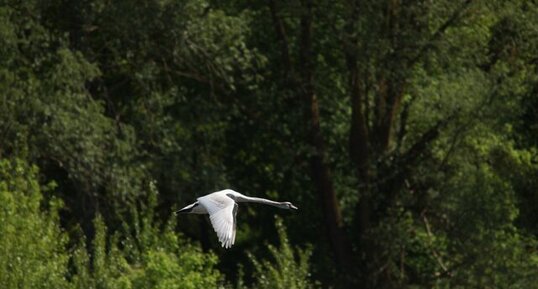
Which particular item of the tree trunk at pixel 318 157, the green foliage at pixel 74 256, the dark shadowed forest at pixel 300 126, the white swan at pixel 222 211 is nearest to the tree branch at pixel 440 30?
the dark shadowed forest at pixel 300 126

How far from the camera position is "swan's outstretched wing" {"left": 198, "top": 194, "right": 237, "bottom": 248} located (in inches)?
420

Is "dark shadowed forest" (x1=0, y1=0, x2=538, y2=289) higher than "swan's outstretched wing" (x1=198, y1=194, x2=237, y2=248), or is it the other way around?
"dark shadowed forest" (x1=0, y1=0, x2=538, y2=289)

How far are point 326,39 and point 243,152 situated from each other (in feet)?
9.23

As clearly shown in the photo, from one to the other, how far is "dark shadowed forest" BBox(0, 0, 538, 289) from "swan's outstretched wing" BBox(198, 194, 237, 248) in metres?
9.50

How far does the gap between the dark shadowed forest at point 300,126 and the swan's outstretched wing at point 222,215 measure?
374 inches

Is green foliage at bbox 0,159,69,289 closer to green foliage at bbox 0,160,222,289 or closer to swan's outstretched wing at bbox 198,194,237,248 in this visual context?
green foliage at bbox 0,160,222,289

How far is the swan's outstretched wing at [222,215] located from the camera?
1066 cm

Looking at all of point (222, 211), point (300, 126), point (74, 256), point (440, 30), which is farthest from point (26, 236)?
point (222, 211)

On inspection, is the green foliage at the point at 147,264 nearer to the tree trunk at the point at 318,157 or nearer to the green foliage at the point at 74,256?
the green foliage at the point at 74,256

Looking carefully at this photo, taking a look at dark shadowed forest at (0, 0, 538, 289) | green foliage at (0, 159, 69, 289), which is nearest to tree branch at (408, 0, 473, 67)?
dark shadowed forest at (0, 0, 538, 289)

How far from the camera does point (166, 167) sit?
24.4m

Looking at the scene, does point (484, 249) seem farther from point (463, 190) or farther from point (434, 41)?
point (434, 41)

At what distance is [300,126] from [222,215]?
574 inches

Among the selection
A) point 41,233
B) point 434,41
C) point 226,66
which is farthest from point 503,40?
point 41,233
